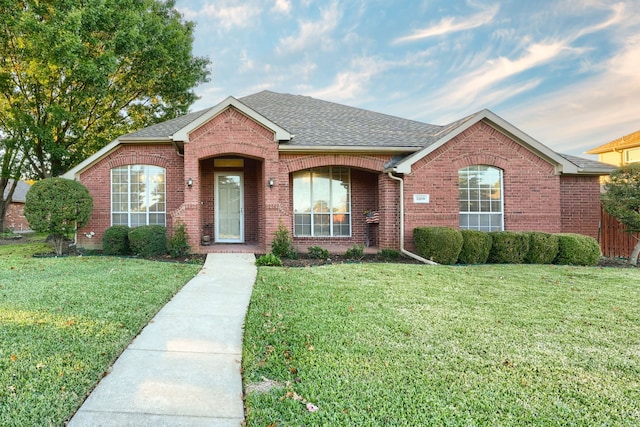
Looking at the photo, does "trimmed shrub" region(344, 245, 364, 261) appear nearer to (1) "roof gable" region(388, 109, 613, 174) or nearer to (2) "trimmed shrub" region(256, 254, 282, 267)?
(2) "trimmed shrub" region(256, 254, 282, 267)

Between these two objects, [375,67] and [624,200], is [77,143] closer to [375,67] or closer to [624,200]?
[375,67]

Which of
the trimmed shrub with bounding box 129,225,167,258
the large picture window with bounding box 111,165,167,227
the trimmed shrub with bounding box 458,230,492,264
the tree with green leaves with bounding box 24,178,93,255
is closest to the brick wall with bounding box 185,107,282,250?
the trimmed shrub with bounding box 129,225,167,258

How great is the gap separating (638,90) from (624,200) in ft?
17.8

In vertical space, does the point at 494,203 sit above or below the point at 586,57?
below

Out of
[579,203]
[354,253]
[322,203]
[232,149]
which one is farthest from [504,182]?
[232,149]

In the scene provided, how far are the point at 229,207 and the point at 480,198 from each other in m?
9.05

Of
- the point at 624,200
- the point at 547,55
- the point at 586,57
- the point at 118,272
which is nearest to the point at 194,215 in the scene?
the point at 118,272

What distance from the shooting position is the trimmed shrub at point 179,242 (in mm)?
9781

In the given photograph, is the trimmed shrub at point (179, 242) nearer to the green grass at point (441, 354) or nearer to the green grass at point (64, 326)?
the green grass at point (64, 326)

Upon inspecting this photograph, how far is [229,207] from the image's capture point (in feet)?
41.8

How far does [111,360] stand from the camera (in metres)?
3.28

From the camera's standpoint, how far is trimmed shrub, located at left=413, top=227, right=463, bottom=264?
357 inches

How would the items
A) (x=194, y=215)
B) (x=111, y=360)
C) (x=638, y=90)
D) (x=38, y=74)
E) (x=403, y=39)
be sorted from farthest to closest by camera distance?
(x=403, y=39)
(x=38, y=74)
(x=638, y=90)
(x=194, y=215)
(x=111, y=360)

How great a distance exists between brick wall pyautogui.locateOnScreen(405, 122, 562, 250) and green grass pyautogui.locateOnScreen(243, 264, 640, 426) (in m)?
4.48
